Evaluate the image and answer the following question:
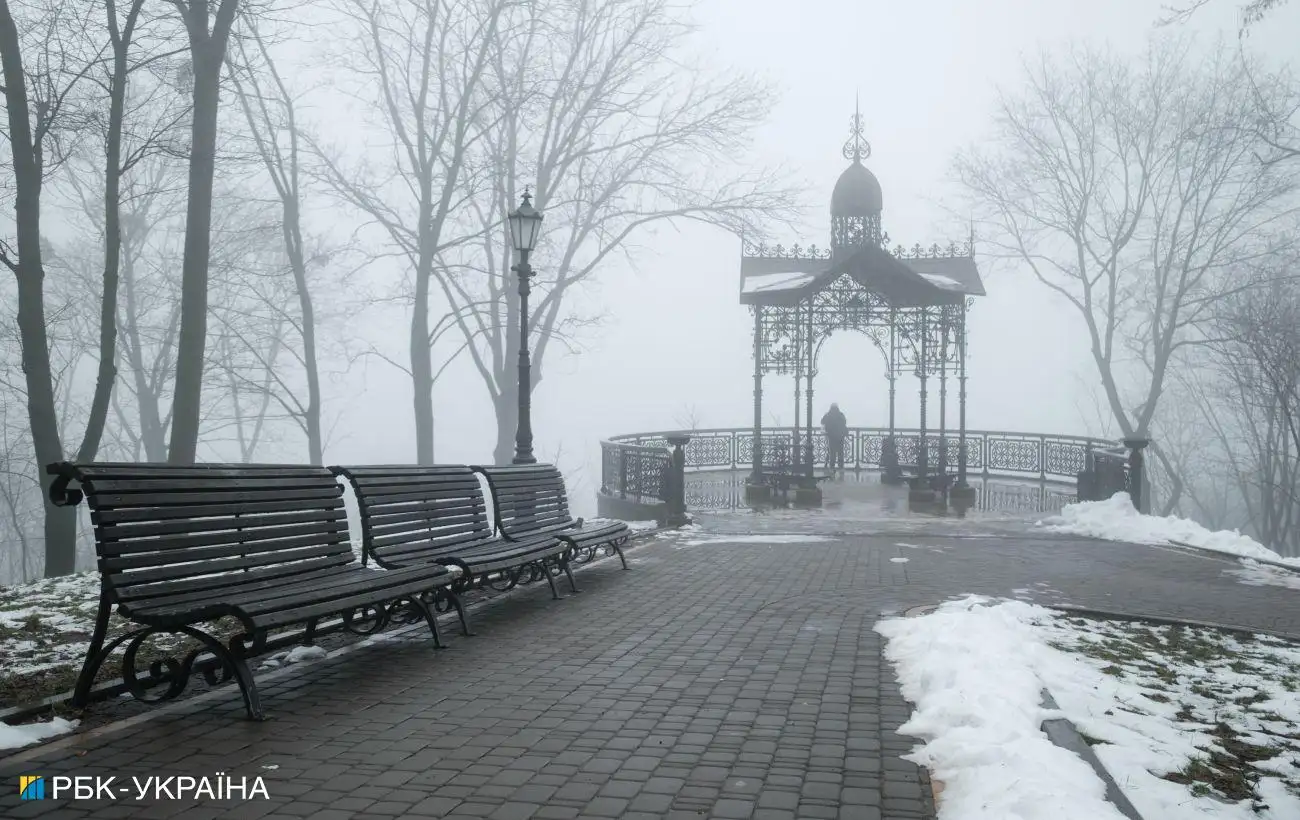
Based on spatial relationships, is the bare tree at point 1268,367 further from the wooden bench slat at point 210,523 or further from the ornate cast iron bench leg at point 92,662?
the ornate cast iron bench leg at point 92,662

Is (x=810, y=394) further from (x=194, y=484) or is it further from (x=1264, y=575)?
(x=194, y=484)

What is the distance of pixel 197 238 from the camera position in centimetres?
1184

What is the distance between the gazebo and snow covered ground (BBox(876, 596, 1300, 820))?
11.4 meters

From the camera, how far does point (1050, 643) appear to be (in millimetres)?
6484

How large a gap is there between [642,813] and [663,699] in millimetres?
1513

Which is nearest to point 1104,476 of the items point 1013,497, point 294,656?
point 1013,497

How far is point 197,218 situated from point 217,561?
26.7ft

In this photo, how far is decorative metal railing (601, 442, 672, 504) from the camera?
1523 cm

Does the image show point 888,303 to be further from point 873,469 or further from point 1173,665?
point 1173,665

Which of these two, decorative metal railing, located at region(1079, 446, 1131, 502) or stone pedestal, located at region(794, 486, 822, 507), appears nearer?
decorative metal railing, located at region(1079, 446, 1131, 502)

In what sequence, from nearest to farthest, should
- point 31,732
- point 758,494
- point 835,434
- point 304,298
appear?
1. point 31,732
2. point 758,494
3. point 304,298
4. point 835,434

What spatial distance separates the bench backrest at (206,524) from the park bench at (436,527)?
0.39 metres

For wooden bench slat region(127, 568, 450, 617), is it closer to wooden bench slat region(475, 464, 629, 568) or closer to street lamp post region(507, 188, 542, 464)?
wooden bench slat region(475, 464, 629, 568)

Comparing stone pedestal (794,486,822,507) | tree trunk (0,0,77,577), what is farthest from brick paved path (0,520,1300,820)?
stone pedestal (794,486,822,507)
